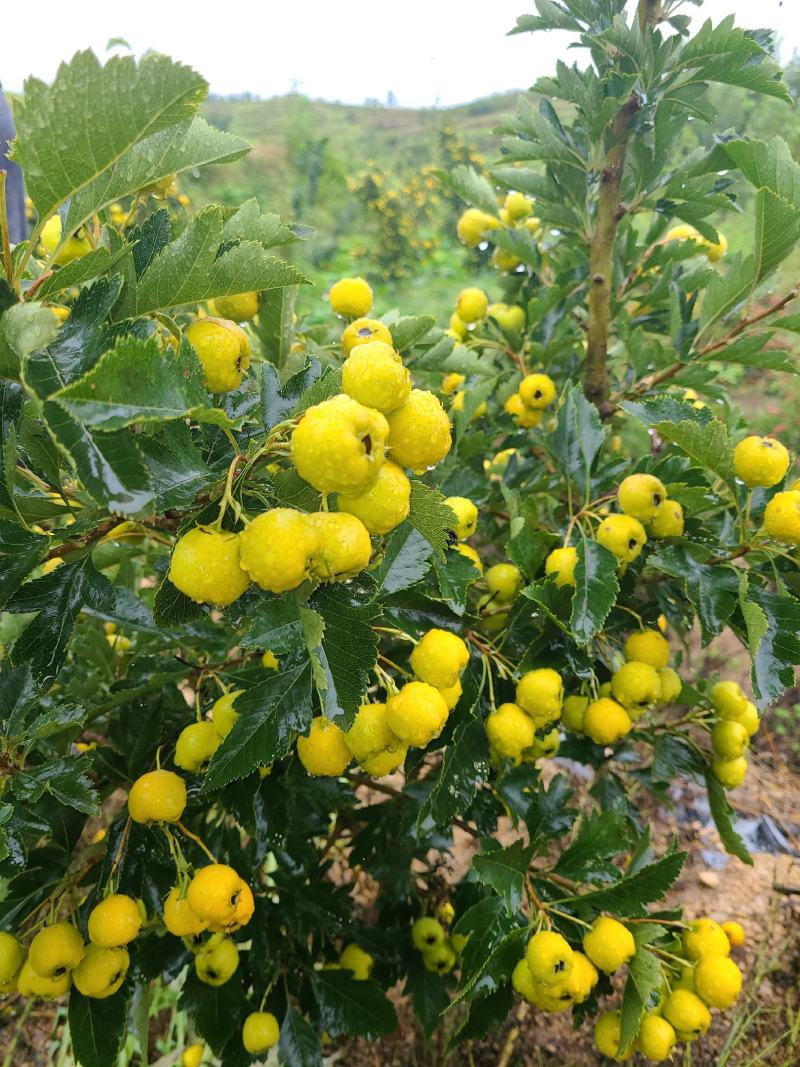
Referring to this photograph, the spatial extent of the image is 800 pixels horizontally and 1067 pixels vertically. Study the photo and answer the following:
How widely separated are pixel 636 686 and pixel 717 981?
0.45m

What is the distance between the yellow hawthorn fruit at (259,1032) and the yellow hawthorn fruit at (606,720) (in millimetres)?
813

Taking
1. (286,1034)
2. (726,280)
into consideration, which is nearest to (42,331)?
(726,280)

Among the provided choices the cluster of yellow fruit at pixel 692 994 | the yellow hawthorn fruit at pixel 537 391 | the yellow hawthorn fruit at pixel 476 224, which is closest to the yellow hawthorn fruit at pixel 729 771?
the cluster of yellow fruit at pixel 692 994

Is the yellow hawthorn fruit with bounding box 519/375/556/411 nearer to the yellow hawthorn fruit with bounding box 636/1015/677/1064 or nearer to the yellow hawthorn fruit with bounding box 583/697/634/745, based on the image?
the yellow hawthorn fruit with bounding box 583/697/634/745

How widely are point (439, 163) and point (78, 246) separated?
1078 centimetres

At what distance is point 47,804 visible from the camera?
3.45 ft

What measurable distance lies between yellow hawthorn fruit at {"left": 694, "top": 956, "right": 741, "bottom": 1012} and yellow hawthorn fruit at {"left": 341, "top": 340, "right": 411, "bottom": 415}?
3.31 feet

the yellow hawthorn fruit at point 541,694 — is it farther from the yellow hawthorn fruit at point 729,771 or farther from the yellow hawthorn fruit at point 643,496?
the yellow hawthorn fruit at point 729,771

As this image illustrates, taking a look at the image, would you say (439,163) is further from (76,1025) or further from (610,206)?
(76,1025)

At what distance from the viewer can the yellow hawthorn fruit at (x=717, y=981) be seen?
3.26 ft

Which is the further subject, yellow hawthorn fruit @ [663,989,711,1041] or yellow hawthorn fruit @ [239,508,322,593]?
yellow hawthorn fruit @ [663,989,711,1041]

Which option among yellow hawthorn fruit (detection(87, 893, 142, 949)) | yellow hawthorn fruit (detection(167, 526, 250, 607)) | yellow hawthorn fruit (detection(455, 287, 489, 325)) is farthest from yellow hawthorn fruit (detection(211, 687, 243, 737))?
yellow hawthorn fruit (detection(455, 287, 489, 325))

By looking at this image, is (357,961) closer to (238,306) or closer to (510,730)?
(510,730)

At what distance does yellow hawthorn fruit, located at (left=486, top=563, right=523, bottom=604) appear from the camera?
3.84 feet
